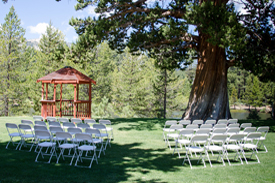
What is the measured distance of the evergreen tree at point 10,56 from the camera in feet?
69.9

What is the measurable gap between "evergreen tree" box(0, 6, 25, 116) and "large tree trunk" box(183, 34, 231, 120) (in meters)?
17.9

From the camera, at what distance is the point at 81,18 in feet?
38.1

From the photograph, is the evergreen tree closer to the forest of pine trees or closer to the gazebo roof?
the forest of pine trees

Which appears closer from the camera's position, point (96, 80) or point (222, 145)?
point (222, 145)

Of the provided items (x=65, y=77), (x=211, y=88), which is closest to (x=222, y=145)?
(x=211, y=88)

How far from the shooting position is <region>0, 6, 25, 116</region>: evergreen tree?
69.9 feet

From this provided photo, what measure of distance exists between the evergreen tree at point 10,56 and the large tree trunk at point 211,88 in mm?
17860

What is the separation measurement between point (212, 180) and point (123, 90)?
25.6 m

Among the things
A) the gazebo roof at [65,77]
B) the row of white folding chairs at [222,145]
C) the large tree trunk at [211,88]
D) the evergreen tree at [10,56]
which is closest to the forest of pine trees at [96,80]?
the evergreen tree at [10,56]

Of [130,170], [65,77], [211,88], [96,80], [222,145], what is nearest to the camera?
[130,170]

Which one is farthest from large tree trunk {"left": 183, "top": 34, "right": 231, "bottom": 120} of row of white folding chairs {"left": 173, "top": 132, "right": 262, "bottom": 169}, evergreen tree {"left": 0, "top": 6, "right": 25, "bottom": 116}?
evergreen tree {"left": 0, "top": 6, "right": 25, "bottom": 116}

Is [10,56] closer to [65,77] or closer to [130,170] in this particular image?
[65,77]

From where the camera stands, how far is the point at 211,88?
11.6 m

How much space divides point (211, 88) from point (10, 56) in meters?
19.3
